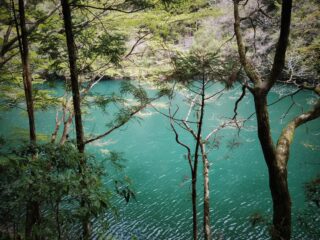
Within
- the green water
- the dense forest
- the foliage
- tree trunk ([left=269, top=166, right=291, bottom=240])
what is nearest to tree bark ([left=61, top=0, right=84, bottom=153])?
the dense forest

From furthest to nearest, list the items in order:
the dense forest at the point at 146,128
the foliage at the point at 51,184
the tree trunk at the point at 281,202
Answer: the tree trunk at the point at 281,202 → the dense forest at the point at 146,128 → the foliage at the point at 51,184

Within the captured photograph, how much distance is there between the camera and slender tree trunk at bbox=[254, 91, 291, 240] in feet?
14.7

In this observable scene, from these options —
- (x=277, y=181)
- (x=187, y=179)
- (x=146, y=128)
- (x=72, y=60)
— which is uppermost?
(x=146, y=128)

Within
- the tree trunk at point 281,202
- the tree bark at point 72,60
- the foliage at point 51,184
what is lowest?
the tree trunk at point 281,202

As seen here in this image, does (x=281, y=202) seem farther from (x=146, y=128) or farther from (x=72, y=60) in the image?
(x=146, y=128)

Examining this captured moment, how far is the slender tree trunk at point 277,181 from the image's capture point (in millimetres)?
4469

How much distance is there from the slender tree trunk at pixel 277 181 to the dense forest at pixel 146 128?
0.02 meters

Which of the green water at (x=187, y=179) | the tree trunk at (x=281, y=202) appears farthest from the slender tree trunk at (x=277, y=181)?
the green water at (x=187, y=179)

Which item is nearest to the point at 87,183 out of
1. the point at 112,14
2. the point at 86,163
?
the point at 86,163

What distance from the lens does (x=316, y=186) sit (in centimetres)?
473

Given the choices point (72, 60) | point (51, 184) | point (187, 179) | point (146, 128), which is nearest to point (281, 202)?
point (51, 184)

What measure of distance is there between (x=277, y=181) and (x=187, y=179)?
4.15 metres

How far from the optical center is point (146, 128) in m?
22.4

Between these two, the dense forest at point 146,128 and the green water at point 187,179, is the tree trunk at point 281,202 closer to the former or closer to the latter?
the dense forest at point 146,128
